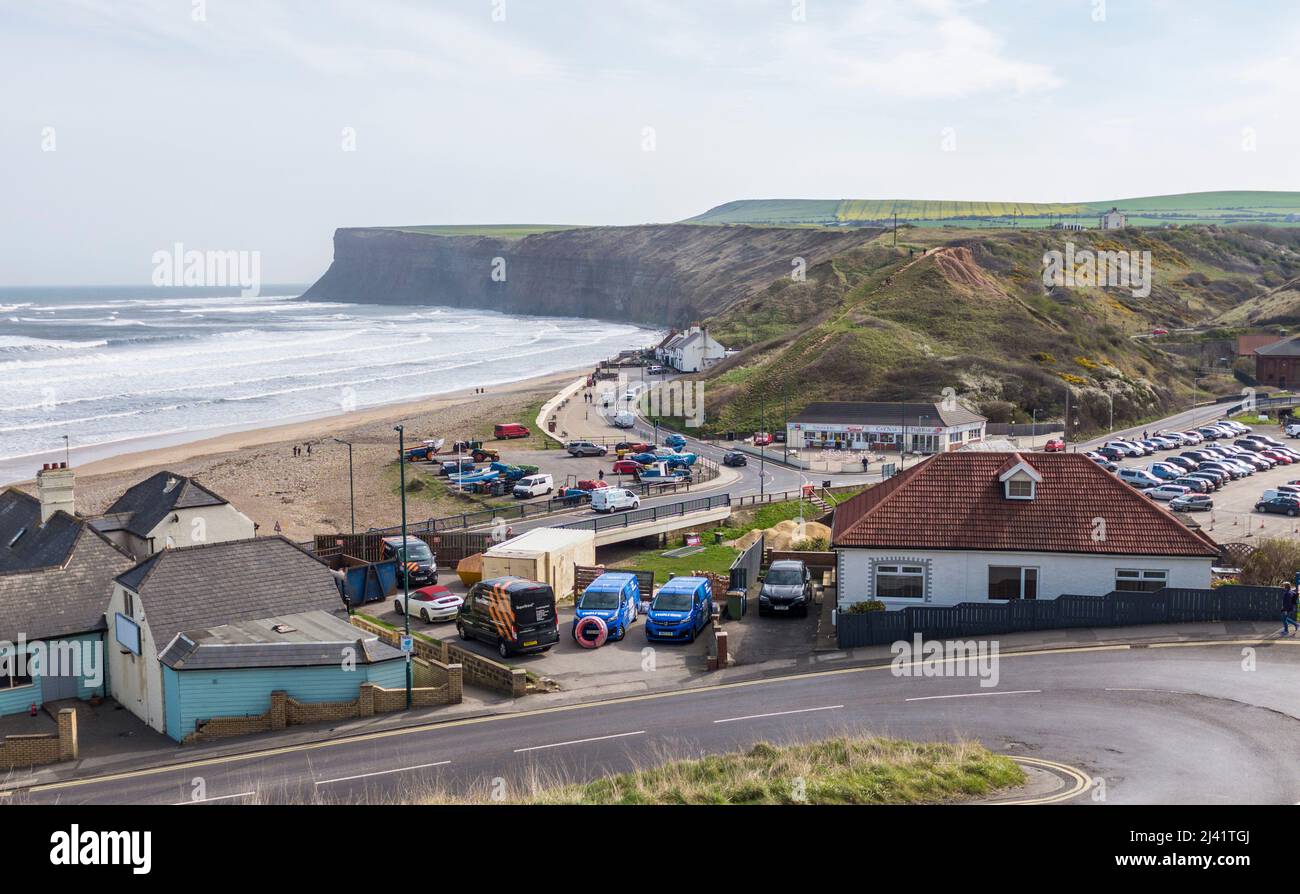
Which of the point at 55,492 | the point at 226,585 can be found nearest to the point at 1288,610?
the point at 226,585

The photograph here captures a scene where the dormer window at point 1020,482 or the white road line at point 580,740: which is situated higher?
the dormer window at point 1020,482

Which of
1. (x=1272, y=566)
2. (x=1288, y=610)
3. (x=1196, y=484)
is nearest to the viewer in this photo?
(x=1288, y=610)

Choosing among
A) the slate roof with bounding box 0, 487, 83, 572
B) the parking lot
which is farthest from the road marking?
the parking lot

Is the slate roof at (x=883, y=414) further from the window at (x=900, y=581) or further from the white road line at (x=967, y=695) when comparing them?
the white road line at (x=967, y=695)

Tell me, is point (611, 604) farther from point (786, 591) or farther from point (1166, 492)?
point (1166, 492)

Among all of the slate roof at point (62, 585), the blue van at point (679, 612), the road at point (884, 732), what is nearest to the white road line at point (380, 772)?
the road at point (884, 732)
